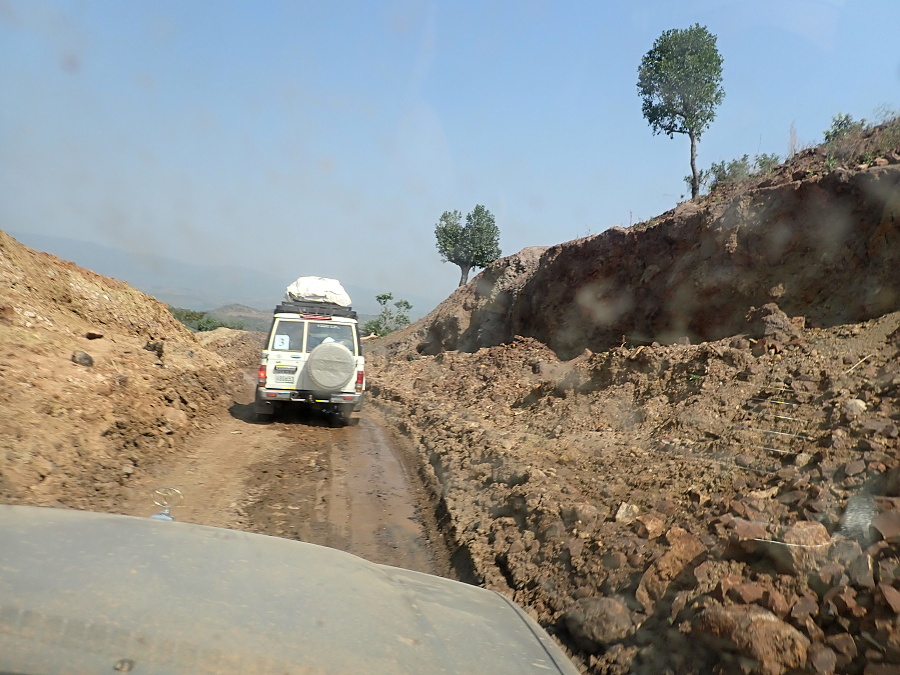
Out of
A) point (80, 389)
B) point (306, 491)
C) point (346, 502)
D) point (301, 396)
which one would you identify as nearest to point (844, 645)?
point (346, 502)

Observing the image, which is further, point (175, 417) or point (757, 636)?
point (175, 417)

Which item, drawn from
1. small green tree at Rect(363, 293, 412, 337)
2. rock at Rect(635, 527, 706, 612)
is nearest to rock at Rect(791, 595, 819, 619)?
rock at Rect(635, 527, 706, 612)

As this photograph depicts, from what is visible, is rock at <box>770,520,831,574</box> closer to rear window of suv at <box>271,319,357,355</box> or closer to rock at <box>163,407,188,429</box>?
rock at <box>163,407,188,429</box>

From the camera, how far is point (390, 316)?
49.8 m

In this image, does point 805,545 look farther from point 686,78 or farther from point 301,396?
point 686,78

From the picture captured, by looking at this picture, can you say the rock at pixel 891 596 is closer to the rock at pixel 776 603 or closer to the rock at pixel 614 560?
the rock at pixel 776 603

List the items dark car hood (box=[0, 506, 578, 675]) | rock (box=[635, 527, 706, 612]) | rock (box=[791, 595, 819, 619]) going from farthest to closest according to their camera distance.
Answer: rock (box=[635, 527, 706, 612]), rock (box=[791, 595, 819, 619]), dark car hood (box=[0, 506, 578, 675])

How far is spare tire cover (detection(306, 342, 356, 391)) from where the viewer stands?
1119 cm

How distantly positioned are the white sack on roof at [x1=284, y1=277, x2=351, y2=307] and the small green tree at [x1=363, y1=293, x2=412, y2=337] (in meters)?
31.6

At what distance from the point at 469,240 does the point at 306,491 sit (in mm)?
41907

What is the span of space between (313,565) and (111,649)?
1094 millimetres

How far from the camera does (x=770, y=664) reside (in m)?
3.17

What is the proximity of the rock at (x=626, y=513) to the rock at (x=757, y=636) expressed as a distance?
1.70 metres

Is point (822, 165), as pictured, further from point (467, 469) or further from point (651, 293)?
point (467, 469)
